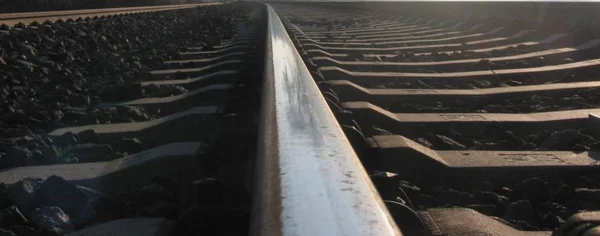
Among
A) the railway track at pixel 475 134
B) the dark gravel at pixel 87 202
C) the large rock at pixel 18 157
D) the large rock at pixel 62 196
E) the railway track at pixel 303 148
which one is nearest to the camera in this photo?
the railway track at pixel 303 148

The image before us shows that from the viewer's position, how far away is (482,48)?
688 centimetres

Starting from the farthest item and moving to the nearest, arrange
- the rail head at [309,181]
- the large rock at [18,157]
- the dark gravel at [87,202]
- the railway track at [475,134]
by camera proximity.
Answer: the large rock at [18,157]
the railway track at [475,134]
the dark gravel at [87,202]
the rail head at [309,181]

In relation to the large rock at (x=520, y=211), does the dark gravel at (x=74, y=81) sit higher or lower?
lower

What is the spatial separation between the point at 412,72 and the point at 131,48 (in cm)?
381

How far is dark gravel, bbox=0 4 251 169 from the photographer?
9.85 feet

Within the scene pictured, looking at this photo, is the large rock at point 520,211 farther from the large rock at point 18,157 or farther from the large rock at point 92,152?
the large rock at point 18,157

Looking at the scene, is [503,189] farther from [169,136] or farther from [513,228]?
[169,136]

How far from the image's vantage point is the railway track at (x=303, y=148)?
68.0 inches

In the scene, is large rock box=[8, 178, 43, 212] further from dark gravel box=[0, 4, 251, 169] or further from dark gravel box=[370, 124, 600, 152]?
dark gravel box=[370, 124, 600, 152]

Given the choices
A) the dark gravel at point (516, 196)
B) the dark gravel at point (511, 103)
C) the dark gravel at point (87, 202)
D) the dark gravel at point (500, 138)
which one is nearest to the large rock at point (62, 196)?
the dark gravel at point (87, 202)

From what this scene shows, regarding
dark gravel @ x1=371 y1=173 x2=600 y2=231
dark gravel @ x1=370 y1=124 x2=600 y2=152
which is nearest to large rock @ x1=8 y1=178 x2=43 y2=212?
dark gravel @ x1=371 y1=173 x2=600 y2=231

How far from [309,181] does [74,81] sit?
158 inches

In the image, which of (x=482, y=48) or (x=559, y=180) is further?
(x=482, y=48)

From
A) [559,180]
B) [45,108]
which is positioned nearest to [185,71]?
[45,108]
